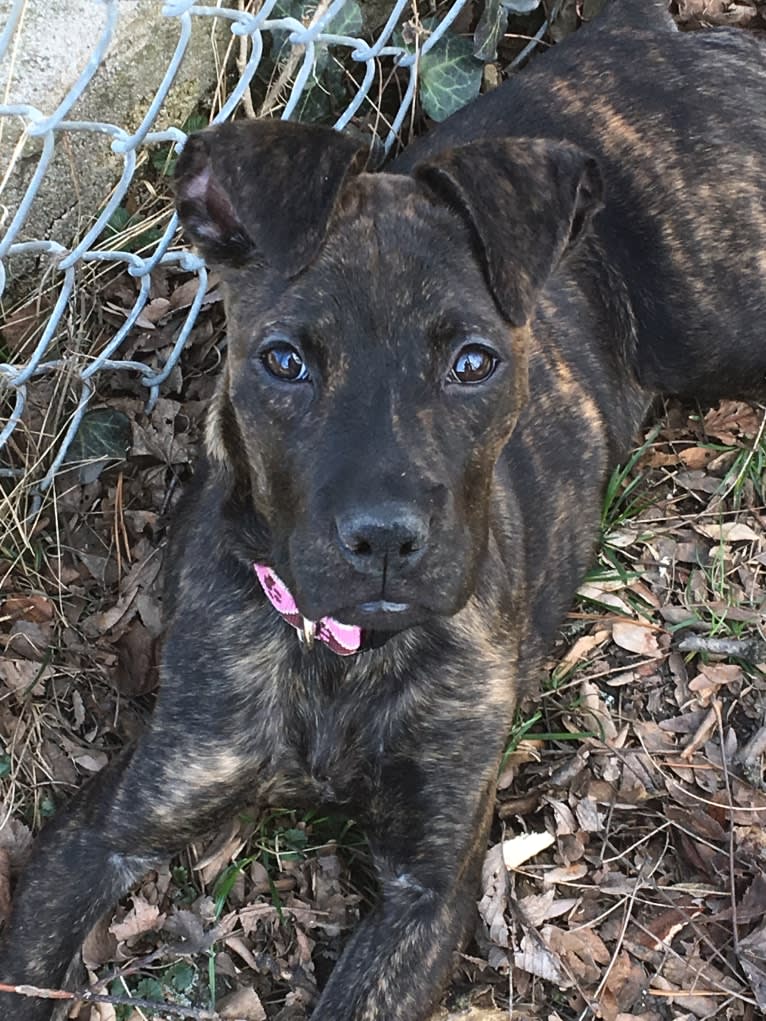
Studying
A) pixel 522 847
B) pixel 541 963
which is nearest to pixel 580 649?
pixel 522 847

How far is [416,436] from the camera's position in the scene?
2.93 metres

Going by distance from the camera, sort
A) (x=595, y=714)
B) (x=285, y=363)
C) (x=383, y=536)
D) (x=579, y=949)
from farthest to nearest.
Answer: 1. (x=595, y=714)
2. (x=579, y=949)
3. (x=285, y=363)
4. (x=383, y=536)

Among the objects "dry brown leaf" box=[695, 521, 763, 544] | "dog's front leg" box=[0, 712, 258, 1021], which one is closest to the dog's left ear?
"dog's front leg" box=[0, 712, 258, 1021]

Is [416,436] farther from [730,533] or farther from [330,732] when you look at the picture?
[730,533]

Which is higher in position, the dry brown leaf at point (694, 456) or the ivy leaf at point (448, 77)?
the ivy leaf at point (448, 77)

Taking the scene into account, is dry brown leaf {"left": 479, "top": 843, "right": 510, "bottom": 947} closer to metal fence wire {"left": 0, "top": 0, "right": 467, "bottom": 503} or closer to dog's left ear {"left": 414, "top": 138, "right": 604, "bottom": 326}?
dog's left ear {"left": 414, "top": 138, "right": 604, "bottom": 326}

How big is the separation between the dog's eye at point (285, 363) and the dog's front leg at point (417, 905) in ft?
4.08

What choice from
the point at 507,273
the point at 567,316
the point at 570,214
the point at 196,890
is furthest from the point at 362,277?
the point at 196,890

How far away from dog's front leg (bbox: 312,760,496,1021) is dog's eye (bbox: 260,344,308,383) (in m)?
1.24

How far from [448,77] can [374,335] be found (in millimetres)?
2513

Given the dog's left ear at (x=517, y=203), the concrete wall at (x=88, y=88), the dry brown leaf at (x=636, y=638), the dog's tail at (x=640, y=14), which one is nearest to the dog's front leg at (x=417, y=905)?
the dry brown leaf at (x=636, y=638)

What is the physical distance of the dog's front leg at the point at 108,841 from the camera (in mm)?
3613

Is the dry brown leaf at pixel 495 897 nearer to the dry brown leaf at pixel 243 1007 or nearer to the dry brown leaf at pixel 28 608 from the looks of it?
the dry brown leaf at pixel 243 1007

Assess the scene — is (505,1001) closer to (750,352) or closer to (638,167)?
(750,352)
